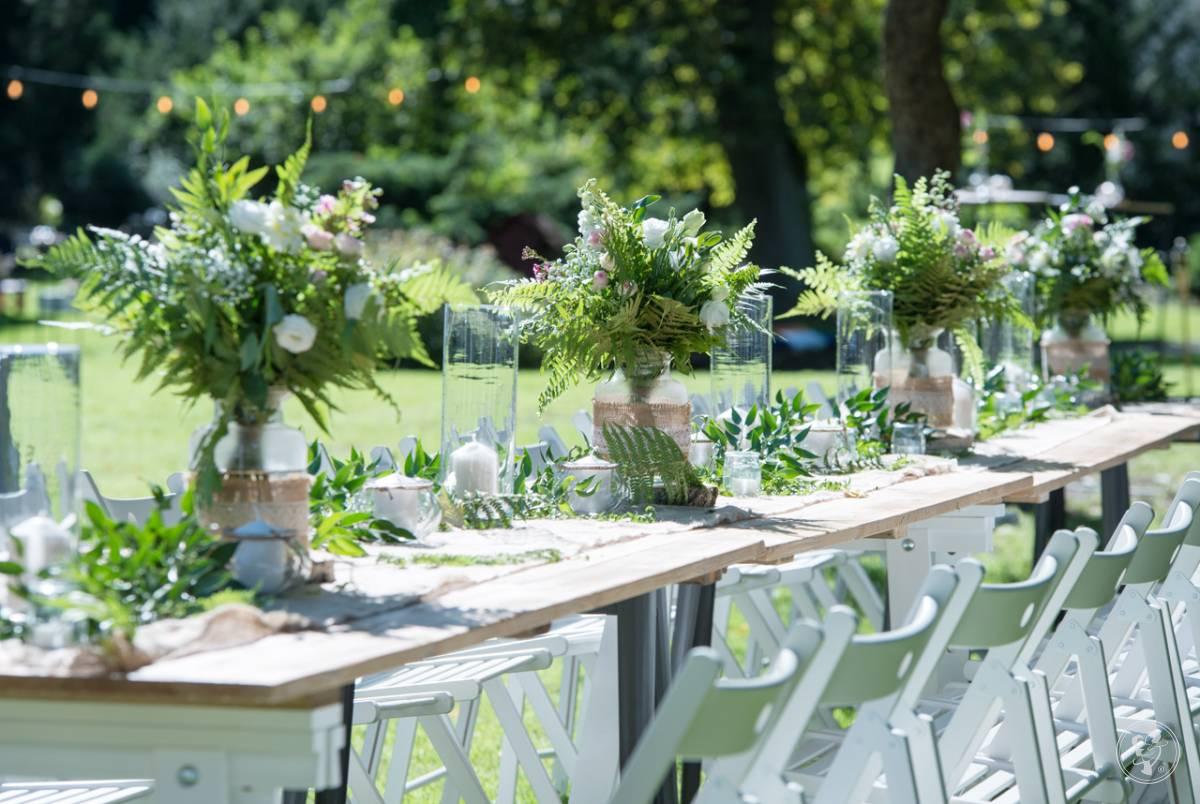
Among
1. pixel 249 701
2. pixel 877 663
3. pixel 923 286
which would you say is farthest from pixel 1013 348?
pixel 249 701

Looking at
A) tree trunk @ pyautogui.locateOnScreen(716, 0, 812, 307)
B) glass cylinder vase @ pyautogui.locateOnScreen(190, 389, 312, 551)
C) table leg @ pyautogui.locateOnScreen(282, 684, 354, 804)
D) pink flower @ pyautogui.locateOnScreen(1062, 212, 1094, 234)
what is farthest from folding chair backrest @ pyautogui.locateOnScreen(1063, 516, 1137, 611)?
tree trunk @ pyautogui.locateOnScreen(716, 0, 812, 307)

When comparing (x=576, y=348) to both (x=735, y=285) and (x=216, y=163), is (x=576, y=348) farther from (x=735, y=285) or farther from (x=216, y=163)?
(x=216, y=163)

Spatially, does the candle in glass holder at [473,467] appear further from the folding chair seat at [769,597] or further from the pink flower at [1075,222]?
the pink flower at [1075,222]

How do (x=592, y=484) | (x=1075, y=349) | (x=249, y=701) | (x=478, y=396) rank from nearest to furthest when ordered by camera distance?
(x=249, y=701) → (x=478, y=396) → (x=592, y=484) → (x=1075, y=349)

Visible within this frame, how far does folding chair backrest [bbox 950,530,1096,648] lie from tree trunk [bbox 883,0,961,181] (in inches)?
247

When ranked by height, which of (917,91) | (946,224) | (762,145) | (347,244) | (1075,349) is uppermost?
(762,145)

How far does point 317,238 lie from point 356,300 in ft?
0.38

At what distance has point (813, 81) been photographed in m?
18.8

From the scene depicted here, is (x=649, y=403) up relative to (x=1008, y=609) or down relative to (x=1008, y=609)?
up

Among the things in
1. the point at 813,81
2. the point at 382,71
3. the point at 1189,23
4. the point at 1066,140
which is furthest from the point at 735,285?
the point at 1189,23

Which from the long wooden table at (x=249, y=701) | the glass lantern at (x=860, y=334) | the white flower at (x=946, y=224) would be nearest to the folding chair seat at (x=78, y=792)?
the long wooden table at (x=249, y=701)

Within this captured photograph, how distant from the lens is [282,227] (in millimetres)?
2602

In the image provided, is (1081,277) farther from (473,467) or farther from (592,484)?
(473,467)

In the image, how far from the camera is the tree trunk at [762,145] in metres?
17.4
